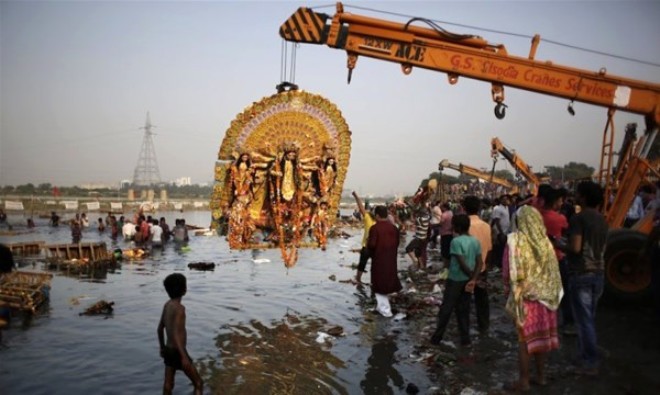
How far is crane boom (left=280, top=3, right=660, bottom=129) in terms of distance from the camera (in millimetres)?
9930

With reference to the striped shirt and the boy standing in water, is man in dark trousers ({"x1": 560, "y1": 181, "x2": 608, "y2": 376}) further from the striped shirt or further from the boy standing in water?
the striped shirt

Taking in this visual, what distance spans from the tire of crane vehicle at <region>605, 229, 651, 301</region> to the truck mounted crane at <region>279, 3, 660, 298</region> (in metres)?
1.55

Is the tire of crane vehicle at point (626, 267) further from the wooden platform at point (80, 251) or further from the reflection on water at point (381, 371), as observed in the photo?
the wooden platform at point (80, 251)

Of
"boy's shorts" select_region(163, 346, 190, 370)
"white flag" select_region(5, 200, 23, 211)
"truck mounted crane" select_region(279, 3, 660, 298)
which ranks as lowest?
"white flag" select_region(5, 200, 23, 211)

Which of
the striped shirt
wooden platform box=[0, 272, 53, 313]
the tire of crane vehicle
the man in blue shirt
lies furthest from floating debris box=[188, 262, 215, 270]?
the tire of crane vehicle

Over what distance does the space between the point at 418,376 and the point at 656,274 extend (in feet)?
13.6

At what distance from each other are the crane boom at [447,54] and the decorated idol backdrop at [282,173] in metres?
1.73

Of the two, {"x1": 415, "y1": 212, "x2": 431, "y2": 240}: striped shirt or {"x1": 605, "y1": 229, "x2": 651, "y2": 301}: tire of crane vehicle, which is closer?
{"x1": 605, "y1": 229, "x2": 651, "y2": 301}: tire of crane vehicle

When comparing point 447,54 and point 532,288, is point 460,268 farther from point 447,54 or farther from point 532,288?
point 447,54

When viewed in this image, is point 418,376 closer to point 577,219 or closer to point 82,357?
point 577,219

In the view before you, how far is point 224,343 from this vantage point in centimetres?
752

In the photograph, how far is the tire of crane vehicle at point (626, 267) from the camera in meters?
8.17

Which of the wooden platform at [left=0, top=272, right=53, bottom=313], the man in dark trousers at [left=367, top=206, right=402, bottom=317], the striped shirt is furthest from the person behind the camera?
the striped shirt

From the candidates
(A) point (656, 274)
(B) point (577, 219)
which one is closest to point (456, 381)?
(B) point (577, 219)
